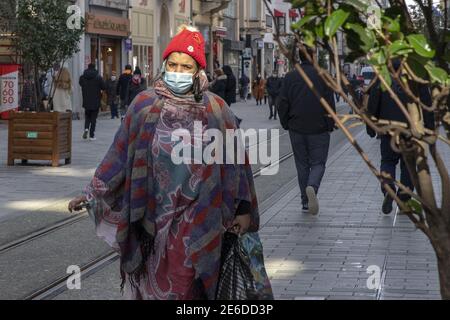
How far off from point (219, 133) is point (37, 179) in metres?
10.7

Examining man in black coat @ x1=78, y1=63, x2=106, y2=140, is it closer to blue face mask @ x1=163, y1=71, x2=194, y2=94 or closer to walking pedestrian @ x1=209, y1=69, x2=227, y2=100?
walking pedestrian @ x1=209, y1=69, x2=227, y2=100

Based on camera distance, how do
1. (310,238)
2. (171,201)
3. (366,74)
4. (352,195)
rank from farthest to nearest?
(366,74)
(352,195)
(310,238)
(171,201)

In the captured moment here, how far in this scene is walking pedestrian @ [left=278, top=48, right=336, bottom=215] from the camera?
36.7 feet

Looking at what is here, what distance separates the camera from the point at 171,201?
4789 mm

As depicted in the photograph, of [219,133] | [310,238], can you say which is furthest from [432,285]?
[219,133]

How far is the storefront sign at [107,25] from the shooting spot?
3647 centimetres

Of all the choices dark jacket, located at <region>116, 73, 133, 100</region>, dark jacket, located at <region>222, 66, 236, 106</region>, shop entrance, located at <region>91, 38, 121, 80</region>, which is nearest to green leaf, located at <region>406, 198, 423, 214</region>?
dark jacket, located at <region>222, 66, 236, 106</region>

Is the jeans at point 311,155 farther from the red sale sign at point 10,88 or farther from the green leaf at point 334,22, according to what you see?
the red sale sign at point 10,88

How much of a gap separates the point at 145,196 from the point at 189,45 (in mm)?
750

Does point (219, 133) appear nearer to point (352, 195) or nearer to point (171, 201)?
point (171, 201)

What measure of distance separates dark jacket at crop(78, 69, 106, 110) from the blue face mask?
18.4 m

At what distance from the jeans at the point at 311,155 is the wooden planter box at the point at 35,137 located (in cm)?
667

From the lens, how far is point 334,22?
10.1 feet

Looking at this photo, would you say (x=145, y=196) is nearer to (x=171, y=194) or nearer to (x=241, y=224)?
(x=171, y=194)
